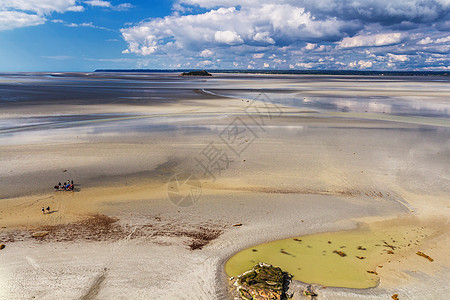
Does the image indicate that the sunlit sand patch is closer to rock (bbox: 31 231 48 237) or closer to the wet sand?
the wet sand

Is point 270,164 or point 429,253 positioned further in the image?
point 270,164

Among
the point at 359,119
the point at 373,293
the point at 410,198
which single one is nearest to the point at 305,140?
the point at 410,198

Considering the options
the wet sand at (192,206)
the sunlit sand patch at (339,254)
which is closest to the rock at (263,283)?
the sunlit sand patch at (339,254)

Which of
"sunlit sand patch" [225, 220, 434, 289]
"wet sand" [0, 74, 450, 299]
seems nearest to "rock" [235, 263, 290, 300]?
"sunlit sand patch" [225, 220, 434, 289]

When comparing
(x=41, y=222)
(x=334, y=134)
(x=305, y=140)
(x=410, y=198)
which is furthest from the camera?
(x=334, y=134)

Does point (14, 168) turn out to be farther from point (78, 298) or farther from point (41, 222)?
point (78, 298)

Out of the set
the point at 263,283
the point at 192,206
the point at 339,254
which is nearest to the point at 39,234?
the point at 192,206

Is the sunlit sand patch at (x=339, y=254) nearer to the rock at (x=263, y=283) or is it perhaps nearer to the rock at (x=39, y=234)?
the rock at (x=263, y=283)
